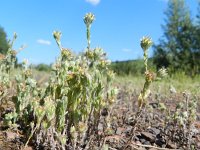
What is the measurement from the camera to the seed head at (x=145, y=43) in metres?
2.35

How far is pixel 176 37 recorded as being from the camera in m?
46.3

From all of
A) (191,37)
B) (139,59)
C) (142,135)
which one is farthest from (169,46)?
(142,135)

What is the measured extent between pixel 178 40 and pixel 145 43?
147 feet

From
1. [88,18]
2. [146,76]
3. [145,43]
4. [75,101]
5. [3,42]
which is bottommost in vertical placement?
[75,101]

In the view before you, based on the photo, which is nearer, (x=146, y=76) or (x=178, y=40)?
(x=146, y=76)

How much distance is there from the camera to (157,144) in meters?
3.17

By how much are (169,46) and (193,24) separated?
13.2 feet

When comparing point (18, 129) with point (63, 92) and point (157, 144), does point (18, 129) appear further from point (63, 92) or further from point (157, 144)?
point (157, 144)

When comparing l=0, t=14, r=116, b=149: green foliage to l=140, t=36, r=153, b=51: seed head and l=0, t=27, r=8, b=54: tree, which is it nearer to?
l=140, t=36, r=153, b=51: seed head

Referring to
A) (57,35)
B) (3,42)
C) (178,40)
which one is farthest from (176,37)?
(57,35)

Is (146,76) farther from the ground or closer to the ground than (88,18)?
closer to the ground

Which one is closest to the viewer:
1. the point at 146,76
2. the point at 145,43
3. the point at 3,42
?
the point at 146,76

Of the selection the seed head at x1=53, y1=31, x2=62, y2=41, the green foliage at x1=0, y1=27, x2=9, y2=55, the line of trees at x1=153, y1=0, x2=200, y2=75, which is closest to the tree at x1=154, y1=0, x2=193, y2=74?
the line of trees at x1=153, y1=0, x2=200, y2=75

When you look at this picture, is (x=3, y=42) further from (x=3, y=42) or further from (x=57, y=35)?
(x=57, y=35)
